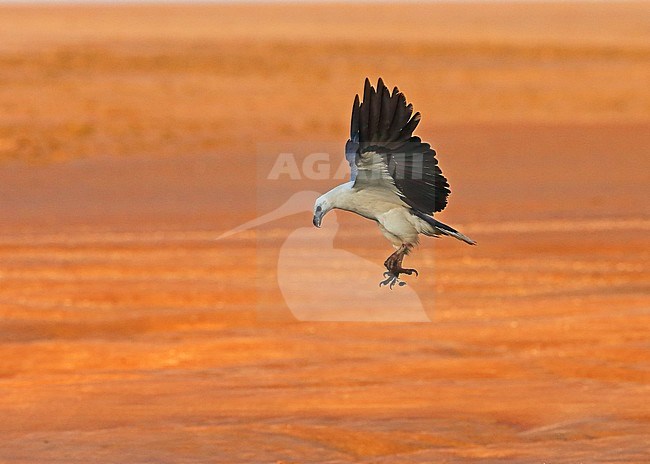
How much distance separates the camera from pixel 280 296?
12.3m

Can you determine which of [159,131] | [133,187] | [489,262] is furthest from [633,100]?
[489,262]

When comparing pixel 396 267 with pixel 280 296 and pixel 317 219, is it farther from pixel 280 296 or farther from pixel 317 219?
pixel 280 296

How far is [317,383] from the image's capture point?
975 centimetres

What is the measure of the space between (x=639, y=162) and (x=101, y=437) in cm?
1364

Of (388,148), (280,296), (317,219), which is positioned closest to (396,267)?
(317,219)

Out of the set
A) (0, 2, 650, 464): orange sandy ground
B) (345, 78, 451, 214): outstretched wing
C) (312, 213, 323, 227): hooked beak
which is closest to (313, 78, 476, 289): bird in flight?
(345, 78, 451, 214): outstretched wing

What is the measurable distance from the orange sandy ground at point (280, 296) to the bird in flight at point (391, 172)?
3077mm

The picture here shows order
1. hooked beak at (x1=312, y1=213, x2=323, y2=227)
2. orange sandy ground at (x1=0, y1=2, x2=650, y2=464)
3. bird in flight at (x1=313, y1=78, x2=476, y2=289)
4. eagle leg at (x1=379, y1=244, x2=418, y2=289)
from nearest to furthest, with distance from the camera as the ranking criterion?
hooked beak at (x1=312, y1=213, x2=323, y2=227)
eagle leg at (x1=379, y1=244, x2=418, y2=289)
bird in flight at (x1=313, y1=78, x2=476, y2=289)
orange sandy ground at (x1=0, y1=2, x2=650, y2=464)

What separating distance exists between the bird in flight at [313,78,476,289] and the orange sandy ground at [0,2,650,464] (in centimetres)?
308

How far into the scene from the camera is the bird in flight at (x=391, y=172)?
17.6ft

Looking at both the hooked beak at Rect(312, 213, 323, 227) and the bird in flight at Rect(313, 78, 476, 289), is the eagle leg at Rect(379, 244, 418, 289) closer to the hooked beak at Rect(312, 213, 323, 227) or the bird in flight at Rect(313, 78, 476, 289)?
the bird in flight at Rect(313, 78, 476, 289)

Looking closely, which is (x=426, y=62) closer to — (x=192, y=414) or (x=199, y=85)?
(x=199, y=85)

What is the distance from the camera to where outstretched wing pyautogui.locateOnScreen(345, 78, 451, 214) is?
541cm

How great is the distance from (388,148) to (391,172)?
94 millimetres
